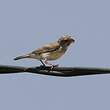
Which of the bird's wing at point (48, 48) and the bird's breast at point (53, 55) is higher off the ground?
the bird's wing at point (48, 48)

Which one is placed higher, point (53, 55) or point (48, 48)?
point (48, 48)

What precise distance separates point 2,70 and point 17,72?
24 cm

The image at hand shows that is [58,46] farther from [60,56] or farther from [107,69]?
[107,69]

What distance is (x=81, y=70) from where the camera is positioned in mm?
7559

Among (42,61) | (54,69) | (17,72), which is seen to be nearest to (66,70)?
(54,69)

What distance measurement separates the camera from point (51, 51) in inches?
457

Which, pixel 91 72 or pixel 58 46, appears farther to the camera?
pixel 58 46

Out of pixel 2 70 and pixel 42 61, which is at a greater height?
pixel 42 61

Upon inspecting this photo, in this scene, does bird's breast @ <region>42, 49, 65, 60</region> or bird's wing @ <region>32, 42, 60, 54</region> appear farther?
bird's wing @ <region>32, 42, 60, 54</region>

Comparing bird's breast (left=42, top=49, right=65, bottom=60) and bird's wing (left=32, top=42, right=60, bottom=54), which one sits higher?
bird's wing (left=32, top=42, right=60, bottom=54)

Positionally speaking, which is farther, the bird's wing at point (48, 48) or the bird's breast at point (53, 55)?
the bird's wing at point (48, 48)

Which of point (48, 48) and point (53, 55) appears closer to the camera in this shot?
→ point (53, 55)

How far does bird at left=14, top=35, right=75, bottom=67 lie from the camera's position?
1134 centimetres

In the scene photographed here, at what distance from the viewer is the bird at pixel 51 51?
37.2 feet
